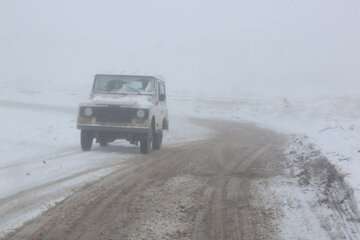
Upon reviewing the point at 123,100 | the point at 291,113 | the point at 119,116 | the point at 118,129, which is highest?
the point at 123,100

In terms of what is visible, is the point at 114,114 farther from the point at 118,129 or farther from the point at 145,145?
the point at 145,145

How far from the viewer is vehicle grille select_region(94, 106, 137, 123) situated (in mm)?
14469

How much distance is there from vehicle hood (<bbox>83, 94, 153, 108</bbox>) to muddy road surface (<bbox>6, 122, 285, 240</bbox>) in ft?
7.14

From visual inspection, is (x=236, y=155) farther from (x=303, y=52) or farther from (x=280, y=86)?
(x=303, y=52)

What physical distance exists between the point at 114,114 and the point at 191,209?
23.1 ft

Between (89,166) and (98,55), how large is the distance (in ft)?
311

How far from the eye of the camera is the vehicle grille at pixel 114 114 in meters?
14.5

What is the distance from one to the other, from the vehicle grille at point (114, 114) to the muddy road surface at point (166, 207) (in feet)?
6.41

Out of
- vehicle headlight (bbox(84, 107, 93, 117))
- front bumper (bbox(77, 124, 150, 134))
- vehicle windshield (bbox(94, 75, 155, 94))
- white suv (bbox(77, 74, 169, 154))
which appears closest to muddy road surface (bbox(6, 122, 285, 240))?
front bumper (bbox(77, 124, 150, 134))

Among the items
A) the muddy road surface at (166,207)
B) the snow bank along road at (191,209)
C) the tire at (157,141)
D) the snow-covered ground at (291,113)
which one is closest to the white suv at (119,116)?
the tire at (157,141)

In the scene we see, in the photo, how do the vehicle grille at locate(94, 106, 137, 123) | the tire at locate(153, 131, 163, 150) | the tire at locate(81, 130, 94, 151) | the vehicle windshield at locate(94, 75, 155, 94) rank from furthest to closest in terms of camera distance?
the tire at locate(153, 131, 163, 150) < the vehicle windshield at locate(94, 75, 155, 94) < the tire at locate(81, 130, 94, 151) < the vehicle grille at locate(94, 106, 137, 123)

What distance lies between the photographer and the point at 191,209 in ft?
25.7

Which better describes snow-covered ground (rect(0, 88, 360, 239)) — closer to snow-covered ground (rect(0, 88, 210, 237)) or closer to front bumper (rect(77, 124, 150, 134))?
snow-covered ground (rect(0, 88, 210, 237))

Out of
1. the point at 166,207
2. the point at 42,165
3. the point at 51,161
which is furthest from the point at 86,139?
the point at 166,207
